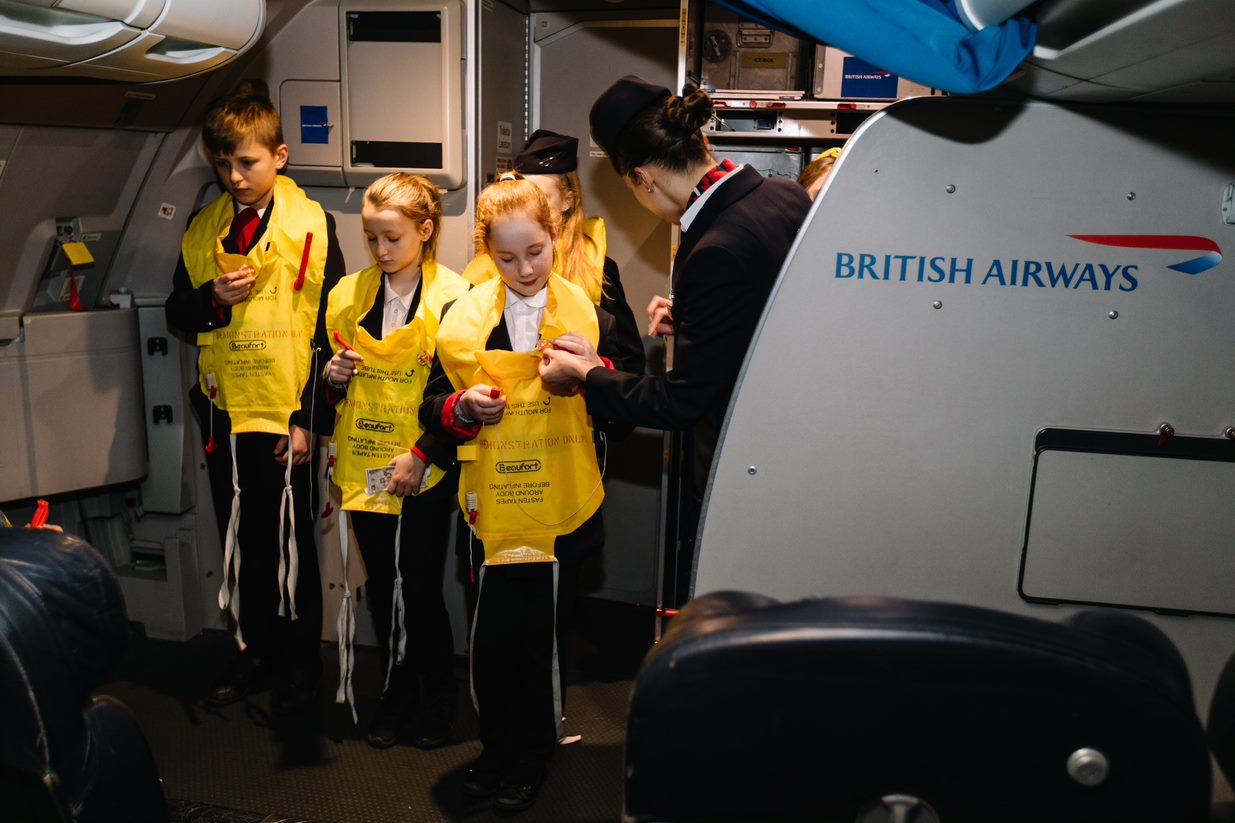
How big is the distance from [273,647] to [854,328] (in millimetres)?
2839

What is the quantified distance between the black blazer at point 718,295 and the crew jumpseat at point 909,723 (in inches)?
47.8

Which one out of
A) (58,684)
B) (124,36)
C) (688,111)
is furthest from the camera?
(124,36)

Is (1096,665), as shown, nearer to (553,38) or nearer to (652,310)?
(652,310)

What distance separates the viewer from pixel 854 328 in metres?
2.12

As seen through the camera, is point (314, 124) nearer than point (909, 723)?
No

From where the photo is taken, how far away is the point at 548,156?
3.61m

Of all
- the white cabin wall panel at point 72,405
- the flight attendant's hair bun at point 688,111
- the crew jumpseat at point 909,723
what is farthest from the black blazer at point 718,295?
the white cabin wall panel at point 72,405

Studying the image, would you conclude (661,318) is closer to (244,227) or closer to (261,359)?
(261,359)

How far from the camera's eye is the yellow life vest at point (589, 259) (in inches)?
134

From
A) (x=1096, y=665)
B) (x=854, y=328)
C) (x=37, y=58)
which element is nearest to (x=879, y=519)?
(x=854, y=328)

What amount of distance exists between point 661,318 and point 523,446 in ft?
2.07

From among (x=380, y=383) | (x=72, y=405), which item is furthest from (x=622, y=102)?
(x=72, y=405)

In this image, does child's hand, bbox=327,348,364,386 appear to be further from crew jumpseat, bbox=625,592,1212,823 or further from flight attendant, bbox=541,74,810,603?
crew jumpseat, bbox=625,592,1212,823

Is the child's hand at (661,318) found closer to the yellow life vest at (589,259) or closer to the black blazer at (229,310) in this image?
the yellow life vest at (589,259)
